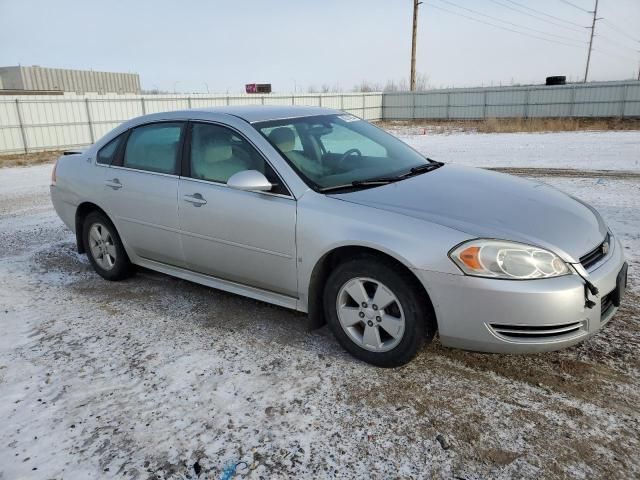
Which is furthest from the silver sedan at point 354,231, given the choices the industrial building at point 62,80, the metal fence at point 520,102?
the industrial building at point 62,80

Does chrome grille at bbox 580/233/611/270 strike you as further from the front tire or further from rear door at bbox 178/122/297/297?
rear door at bbox 178/122/297/297

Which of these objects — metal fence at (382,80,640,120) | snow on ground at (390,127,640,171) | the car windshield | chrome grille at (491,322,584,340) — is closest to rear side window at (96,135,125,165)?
the car windshield

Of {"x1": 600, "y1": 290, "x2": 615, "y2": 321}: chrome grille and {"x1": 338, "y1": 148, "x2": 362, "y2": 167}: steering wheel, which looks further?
{"x1": 338, "y1": 148, "x2": 362, "y2": 167}: steering wheel

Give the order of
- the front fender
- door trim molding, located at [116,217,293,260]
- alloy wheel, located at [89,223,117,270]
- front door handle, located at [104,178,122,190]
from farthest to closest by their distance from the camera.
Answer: alloy wheel, located at [89,223,117,270] < front door handle, located at [104,178,122,190] < door trim molding, located at [116,217,293,260] < the front fender

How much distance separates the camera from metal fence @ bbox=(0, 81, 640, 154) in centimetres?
2011

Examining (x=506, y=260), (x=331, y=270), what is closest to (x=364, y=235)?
(x=331, y=270)

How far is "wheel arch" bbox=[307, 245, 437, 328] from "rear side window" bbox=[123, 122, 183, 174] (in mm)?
1580

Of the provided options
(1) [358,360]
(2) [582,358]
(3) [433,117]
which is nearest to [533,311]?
(2) [582,358]

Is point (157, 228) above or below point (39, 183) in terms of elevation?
above

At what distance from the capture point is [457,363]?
318 centimetres

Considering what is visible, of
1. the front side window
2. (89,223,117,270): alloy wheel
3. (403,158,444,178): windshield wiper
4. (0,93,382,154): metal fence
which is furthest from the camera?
(0,93,382,154): metal fence

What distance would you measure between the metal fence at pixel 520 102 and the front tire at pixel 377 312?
31.0 meters

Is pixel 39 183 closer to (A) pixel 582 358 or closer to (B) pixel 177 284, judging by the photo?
(B) pixel 177 284

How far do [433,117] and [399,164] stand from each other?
32088 mm
